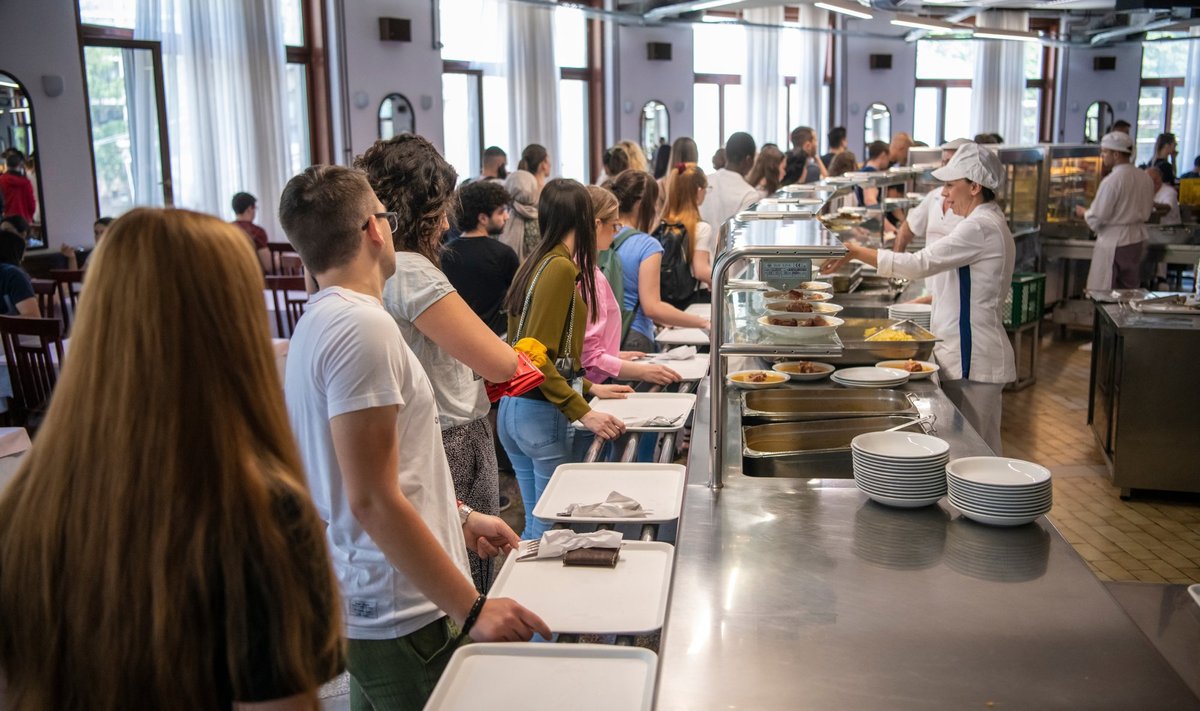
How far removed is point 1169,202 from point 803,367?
721cm

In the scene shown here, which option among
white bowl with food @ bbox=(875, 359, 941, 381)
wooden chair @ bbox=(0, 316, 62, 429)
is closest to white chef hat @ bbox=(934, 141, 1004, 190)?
white bowl with food @ bbox=(875, 359, 941, 381)

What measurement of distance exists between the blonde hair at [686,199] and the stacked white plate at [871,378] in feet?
5.23

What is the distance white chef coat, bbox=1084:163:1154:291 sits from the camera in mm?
7211

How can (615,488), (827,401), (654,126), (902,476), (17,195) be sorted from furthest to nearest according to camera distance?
(654,126) → (17,195) → (827,401) → (615,488) → (902,476)

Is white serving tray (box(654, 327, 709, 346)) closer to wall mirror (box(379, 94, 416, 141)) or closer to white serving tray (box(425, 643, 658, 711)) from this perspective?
white serving tray (box(425, 643, 658, 711))

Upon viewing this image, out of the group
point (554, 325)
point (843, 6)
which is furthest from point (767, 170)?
point (554, 325)

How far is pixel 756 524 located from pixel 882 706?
0.63 m

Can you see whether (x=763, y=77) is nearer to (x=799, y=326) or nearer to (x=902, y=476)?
(x=799, y=326)

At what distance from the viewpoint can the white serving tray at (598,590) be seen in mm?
1645

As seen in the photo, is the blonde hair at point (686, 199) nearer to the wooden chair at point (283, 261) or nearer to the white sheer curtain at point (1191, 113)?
the wooden chair at point (283, 261)

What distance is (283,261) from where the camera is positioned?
23.8 ft

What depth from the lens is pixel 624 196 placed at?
3883mm

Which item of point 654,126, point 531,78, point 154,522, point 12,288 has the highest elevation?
point 531,78

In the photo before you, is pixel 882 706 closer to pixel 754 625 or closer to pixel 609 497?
pixel 754 625
